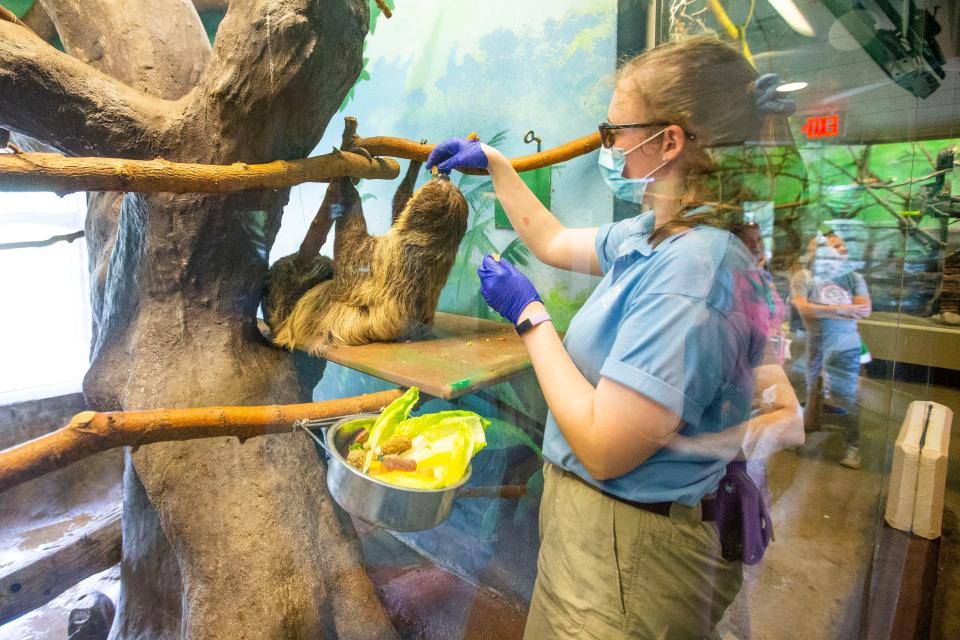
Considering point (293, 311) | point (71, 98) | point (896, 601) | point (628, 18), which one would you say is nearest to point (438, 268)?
point (293, 311)

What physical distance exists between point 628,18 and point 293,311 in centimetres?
187

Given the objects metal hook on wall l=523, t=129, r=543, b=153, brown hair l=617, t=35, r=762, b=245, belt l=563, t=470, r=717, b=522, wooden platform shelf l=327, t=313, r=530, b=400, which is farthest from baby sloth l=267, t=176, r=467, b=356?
belt l=563, t=470, r=717, b=522

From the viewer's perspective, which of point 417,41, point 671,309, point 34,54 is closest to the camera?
point 671,309

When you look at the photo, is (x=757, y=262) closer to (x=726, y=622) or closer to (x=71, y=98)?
(x=726, y=622)

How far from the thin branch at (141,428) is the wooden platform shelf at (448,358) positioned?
0.18m

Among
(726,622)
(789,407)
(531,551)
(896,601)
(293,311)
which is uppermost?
(293,311)

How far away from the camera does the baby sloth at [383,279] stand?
2193 mm

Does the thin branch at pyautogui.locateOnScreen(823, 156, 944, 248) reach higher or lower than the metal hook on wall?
lower

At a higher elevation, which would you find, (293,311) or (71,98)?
(71,98)

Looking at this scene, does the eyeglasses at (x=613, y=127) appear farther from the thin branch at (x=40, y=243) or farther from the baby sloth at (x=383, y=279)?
the thin branch at (x=40, y=243)

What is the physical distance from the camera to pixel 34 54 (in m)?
1.50

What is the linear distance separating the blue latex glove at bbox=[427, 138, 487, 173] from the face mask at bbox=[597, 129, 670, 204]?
1.58 ft

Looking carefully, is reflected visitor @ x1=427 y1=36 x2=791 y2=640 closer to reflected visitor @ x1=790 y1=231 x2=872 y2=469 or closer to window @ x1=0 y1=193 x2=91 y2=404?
reflected visitor @ x1=790 y1=231 x2=872 y2=469

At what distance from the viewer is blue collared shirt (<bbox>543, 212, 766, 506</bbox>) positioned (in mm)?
869
